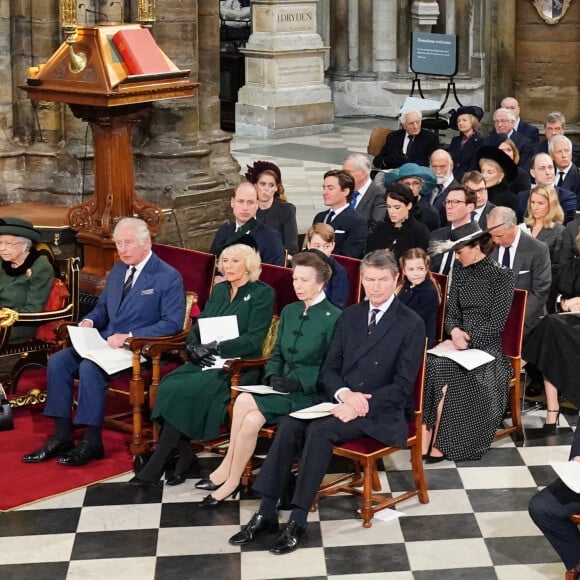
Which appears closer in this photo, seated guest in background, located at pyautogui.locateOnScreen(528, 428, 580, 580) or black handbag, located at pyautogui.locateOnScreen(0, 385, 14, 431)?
seated guest in background, located at pyautogui.locateOnScreen(528, 428, 580, 580)

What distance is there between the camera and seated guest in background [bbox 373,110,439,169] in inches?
544

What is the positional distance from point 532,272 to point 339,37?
48.2ft

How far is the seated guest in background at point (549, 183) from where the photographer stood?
35.3 ft

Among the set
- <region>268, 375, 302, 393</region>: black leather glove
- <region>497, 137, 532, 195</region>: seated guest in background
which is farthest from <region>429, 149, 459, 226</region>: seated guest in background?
<region>268, 375, 302, 393</region>: black leather glove

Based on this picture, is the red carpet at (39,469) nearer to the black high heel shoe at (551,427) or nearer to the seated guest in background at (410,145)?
the black high heel shoe at (551,427)

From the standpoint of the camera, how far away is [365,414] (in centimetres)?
727

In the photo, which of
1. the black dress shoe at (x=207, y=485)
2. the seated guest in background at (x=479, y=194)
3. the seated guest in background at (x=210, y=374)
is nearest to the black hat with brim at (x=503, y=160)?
the seated guest in background at (x=479, y=194)

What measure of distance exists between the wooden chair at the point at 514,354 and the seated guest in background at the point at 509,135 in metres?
4.56

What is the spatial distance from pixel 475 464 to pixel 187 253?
7.66ft

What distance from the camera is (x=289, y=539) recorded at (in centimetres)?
699

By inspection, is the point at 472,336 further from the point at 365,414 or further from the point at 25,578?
the point at 25,578

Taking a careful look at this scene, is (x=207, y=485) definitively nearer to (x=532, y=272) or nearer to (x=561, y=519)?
(x=561, y=519)

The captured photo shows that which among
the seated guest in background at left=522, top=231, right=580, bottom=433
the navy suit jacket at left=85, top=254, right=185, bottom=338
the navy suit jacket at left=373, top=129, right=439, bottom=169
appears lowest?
the seated guest in background at left=522, top=231, right=580, bottom=433

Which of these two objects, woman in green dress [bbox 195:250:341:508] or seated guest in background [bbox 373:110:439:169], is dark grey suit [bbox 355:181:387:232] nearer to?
woman in green dress [bbox 195:250:341:508]
